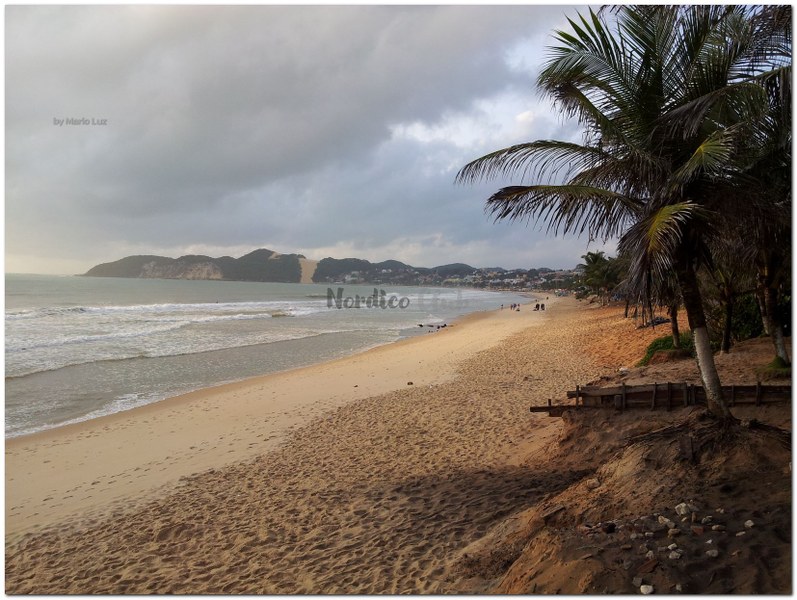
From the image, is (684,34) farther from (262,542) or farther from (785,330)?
(785,330)

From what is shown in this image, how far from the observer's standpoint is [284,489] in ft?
21.0

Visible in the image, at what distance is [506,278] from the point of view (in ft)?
598

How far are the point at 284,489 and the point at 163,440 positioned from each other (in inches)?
169

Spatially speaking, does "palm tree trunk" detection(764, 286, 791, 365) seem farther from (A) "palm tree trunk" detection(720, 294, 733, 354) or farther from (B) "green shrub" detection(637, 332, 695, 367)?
(B) "green shrub" detection(637, 332, 695, 367)

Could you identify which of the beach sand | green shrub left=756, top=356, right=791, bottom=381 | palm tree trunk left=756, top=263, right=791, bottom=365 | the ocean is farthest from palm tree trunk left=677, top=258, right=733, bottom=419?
the ocean

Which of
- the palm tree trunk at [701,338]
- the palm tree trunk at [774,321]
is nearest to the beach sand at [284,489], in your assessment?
the palm tree trunk at [701,338]

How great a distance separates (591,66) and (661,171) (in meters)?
1.22

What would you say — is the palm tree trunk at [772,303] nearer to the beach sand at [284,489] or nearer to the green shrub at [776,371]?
the green shrub at [776,371]

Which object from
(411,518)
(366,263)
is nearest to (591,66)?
(411,518)

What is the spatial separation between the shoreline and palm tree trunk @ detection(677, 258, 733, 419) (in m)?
6.72

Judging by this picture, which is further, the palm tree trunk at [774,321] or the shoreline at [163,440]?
the palm tree trunk at [774,321]

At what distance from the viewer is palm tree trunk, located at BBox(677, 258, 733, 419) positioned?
442 centimetres

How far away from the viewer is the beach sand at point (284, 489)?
177 inches

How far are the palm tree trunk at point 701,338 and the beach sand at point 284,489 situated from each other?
183 centimetres
